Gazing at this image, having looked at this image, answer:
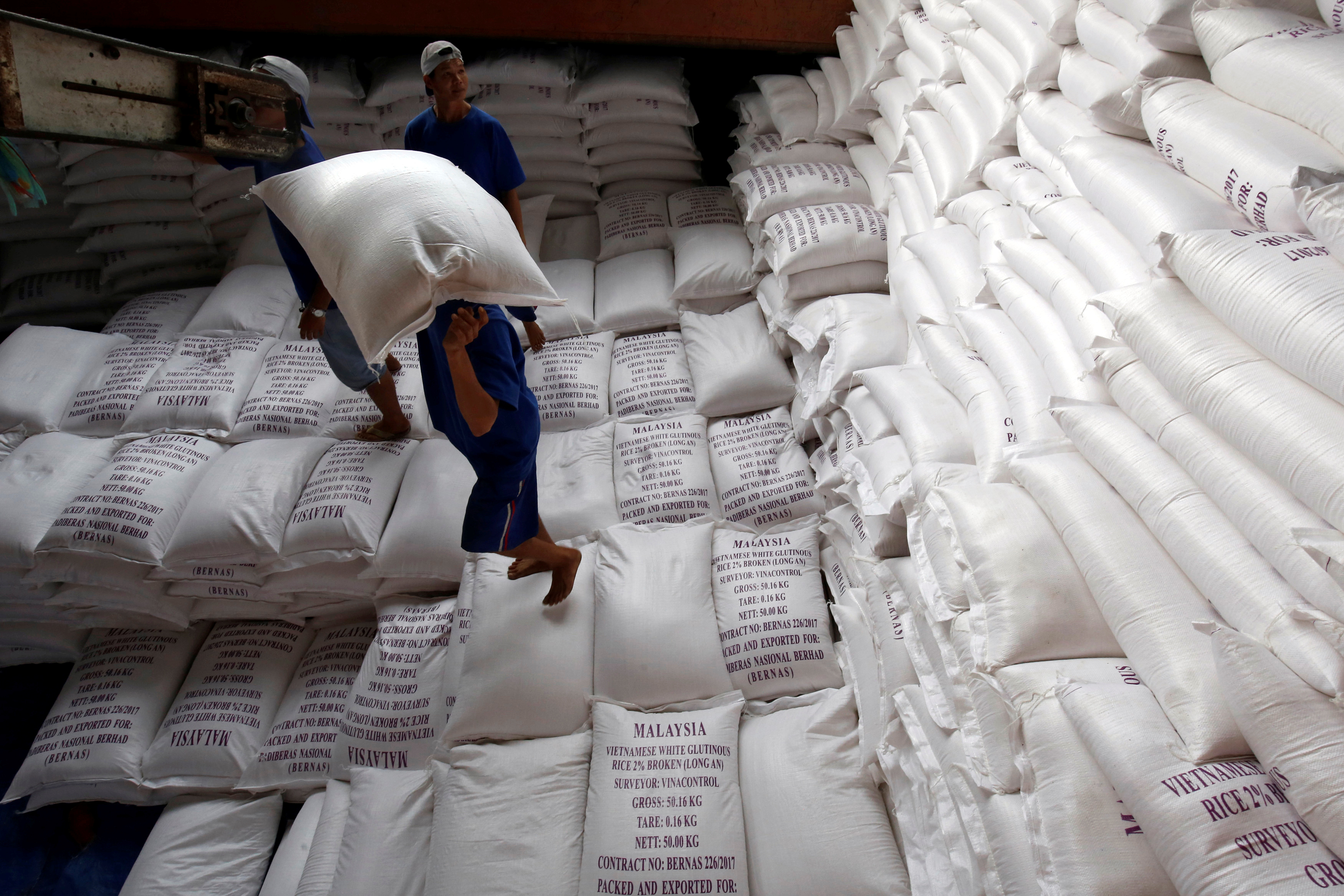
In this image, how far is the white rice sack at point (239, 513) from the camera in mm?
2617

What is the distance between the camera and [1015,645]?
1534 mm

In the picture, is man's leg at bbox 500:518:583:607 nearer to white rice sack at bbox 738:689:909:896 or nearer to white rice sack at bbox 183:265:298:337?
white rice sack at bbox 738:689:909:896

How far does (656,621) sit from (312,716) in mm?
1116

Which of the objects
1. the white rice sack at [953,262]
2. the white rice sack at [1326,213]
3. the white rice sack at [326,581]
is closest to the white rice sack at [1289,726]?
the white rice sack at [1326,213]

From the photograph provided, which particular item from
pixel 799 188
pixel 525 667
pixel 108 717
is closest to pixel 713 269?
pixel 799 188

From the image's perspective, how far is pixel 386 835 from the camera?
2.08m

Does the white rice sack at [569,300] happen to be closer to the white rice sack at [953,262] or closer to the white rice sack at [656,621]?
the white rice sack at [656,621]

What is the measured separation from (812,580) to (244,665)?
182 cm

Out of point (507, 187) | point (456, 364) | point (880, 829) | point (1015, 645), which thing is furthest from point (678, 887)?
point (507, 187)

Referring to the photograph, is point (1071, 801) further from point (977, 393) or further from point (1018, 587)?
point (977, 393)

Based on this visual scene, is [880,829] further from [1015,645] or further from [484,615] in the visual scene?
[484,615]

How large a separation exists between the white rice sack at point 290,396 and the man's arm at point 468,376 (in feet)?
3.93

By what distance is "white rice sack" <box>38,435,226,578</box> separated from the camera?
2.62 m

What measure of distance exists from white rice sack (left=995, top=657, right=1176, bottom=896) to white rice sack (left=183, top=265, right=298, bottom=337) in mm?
3089
